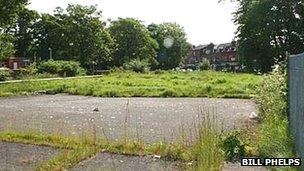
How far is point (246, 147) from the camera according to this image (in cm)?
747

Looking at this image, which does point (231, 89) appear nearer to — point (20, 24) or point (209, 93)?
point (209, 93)

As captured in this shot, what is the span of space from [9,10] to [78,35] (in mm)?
36108

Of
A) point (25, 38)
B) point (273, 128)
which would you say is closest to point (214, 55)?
point (25, 38)

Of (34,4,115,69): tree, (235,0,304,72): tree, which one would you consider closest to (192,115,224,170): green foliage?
(235,0,304,72): tree

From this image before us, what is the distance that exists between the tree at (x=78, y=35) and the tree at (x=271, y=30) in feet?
102

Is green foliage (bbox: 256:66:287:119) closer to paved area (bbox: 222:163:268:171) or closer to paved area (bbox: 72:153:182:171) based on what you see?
paved area (bbox: 222:163:268:171)

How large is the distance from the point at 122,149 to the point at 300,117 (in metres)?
3.16

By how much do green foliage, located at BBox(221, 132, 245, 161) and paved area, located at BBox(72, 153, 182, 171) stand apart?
3.12 feet

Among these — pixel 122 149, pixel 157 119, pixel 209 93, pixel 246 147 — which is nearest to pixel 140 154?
pixel 122 149

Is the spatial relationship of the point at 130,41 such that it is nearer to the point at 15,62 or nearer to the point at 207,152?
the point at 15,62

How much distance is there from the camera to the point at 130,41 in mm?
96188

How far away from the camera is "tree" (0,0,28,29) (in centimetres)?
4043

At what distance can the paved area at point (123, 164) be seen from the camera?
21.1ft

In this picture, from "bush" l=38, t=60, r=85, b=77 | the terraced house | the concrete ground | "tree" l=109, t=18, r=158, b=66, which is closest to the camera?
the concrete ground
